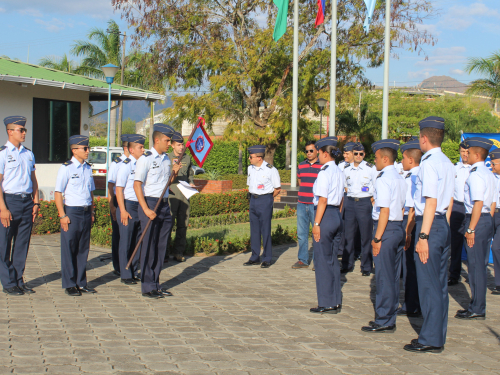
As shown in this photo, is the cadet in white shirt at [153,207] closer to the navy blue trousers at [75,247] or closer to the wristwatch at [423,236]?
the navy blue trousers at [75,247]

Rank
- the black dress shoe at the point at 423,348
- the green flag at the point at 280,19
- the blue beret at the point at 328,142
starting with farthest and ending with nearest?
the green flag at the point at 280,19, the blue beret at the point at 328,142, the black dress shoe at the point at 423,348

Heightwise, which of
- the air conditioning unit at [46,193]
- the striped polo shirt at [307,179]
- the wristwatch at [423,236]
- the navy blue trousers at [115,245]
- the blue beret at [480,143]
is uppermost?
the blue beret at [480,143]

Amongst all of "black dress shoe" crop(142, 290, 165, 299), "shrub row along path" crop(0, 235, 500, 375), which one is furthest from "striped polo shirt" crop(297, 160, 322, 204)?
"black dress shoe" crop(142, 290, 165, 299)

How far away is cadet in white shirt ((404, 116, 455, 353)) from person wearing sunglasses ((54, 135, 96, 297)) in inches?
161

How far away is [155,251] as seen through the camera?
254 inches

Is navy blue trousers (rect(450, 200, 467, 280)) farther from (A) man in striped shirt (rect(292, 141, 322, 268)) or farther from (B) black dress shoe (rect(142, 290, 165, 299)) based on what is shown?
(B) black dress shoe (rect(142, 290, 165, 299))

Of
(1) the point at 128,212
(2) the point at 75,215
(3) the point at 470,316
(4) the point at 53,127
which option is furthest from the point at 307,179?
(4) the point at 53,127

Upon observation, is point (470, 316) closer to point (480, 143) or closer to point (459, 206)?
point (459, 206)

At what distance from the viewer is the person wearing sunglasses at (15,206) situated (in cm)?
625

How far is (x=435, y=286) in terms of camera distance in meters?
4.54

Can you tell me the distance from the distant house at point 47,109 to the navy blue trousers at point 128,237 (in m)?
6.98

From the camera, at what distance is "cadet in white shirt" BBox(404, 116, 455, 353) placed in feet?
14.7

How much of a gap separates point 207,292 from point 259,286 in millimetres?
824

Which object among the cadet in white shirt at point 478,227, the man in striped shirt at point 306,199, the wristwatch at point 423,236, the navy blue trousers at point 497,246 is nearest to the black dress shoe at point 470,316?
→ the cadet in white shirt at point 478,227
